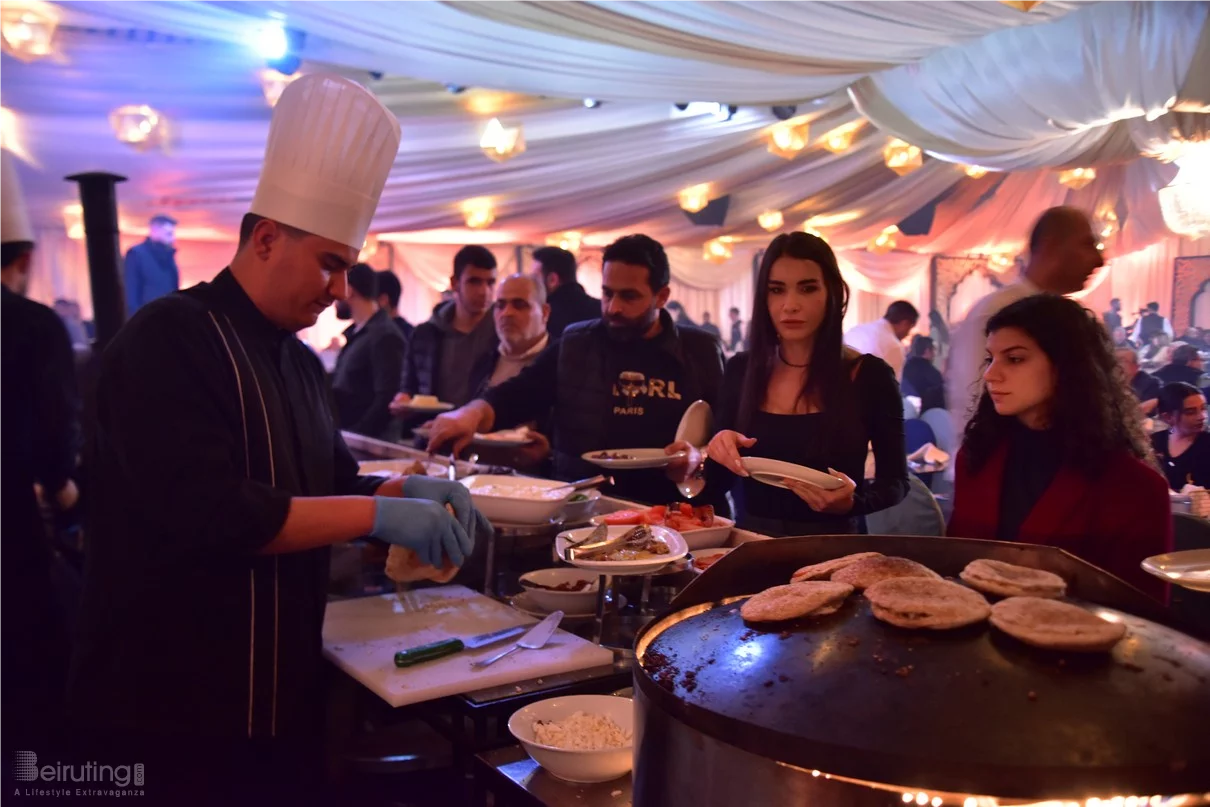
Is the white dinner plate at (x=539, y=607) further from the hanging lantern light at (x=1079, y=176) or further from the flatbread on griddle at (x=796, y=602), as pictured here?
the hanging lantern light at (x=1079, y=176)

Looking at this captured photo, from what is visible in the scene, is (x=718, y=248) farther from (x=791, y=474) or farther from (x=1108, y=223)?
(x=791, y=474)

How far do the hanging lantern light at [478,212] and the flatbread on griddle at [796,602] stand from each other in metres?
6.58

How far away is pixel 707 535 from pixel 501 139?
403 centimetres

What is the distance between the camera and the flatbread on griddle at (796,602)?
1031 millimetres

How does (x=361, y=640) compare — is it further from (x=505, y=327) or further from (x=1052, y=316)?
(x=505, y=327)

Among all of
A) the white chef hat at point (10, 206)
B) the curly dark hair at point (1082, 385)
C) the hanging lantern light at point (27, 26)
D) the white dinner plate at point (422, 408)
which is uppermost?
the hanging lantern light at point (27, 26)

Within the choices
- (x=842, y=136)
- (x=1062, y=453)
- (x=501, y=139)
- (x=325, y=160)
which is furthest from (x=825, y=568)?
(x=842, y=136)

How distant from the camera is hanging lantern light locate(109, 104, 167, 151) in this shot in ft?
15.9

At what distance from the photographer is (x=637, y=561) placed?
58.3 inches

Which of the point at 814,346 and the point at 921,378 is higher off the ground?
the point at 814,346

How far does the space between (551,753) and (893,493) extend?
1124mm

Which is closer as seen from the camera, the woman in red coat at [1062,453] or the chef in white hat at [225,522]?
the chef in white hat at [225,522]

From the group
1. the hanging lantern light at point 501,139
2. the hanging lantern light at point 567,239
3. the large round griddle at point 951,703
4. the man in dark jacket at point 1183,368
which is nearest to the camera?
the large round griddle at point 951,703

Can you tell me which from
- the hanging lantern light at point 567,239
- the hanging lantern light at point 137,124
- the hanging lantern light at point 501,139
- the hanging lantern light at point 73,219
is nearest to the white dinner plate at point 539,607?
the hanging lantern light at point 501,139
